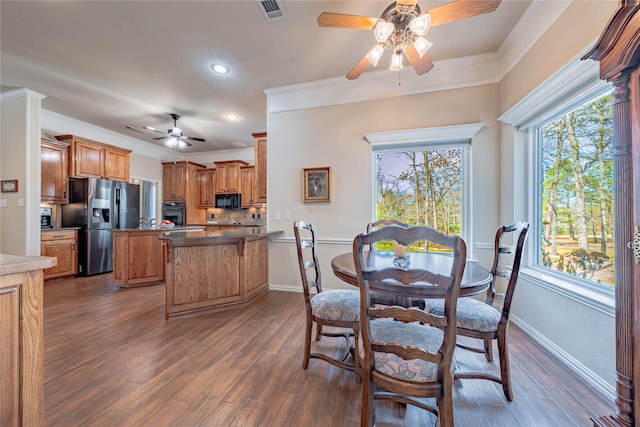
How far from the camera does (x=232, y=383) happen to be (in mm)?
1570

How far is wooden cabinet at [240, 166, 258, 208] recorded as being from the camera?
6043 mm

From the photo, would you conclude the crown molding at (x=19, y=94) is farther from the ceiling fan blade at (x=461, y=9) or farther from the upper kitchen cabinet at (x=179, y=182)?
the ceiling fan blade at (x=461, y=9)

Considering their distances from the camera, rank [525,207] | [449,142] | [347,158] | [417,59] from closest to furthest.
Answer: [417,59], [525,207], [449,142], [347,158]

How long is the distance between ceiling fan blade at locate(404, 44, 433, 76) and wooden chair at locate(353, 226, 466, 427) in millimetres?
1714

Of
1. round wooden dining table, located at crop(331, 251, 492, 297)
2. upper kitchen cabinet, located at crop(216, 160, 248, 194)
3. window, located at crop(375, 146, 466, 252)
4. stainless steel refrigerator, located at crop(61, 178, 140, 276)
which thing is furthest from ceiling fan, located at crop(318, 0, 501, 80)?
stainless steel refrigerator, located at crop(61, 178, 140, 276)

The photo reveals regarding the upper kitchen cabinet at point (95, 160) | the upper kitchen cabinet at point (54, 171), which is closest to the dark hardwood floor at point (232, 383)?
the upper kitchen cabinet at point (54, 171)

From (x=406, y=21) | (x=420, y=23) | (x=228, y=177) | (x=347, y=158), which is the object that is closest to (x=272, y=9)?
(x=406, y=21)

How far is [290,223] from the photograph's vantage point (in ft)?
11.5

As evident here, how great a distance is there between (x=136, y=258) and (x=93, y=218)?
61.8 inches

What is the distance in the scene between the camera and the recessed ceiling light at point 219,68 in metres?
2.90

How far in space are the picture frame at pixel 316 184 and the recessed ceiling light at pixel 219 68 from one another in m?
1.53

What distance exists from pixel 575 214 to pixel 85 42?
4781 mm

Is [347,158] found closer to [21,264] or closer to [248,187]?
[21,264]

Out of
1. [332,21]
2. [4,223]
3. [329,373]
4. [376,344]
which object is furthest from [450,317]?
[4,223]
